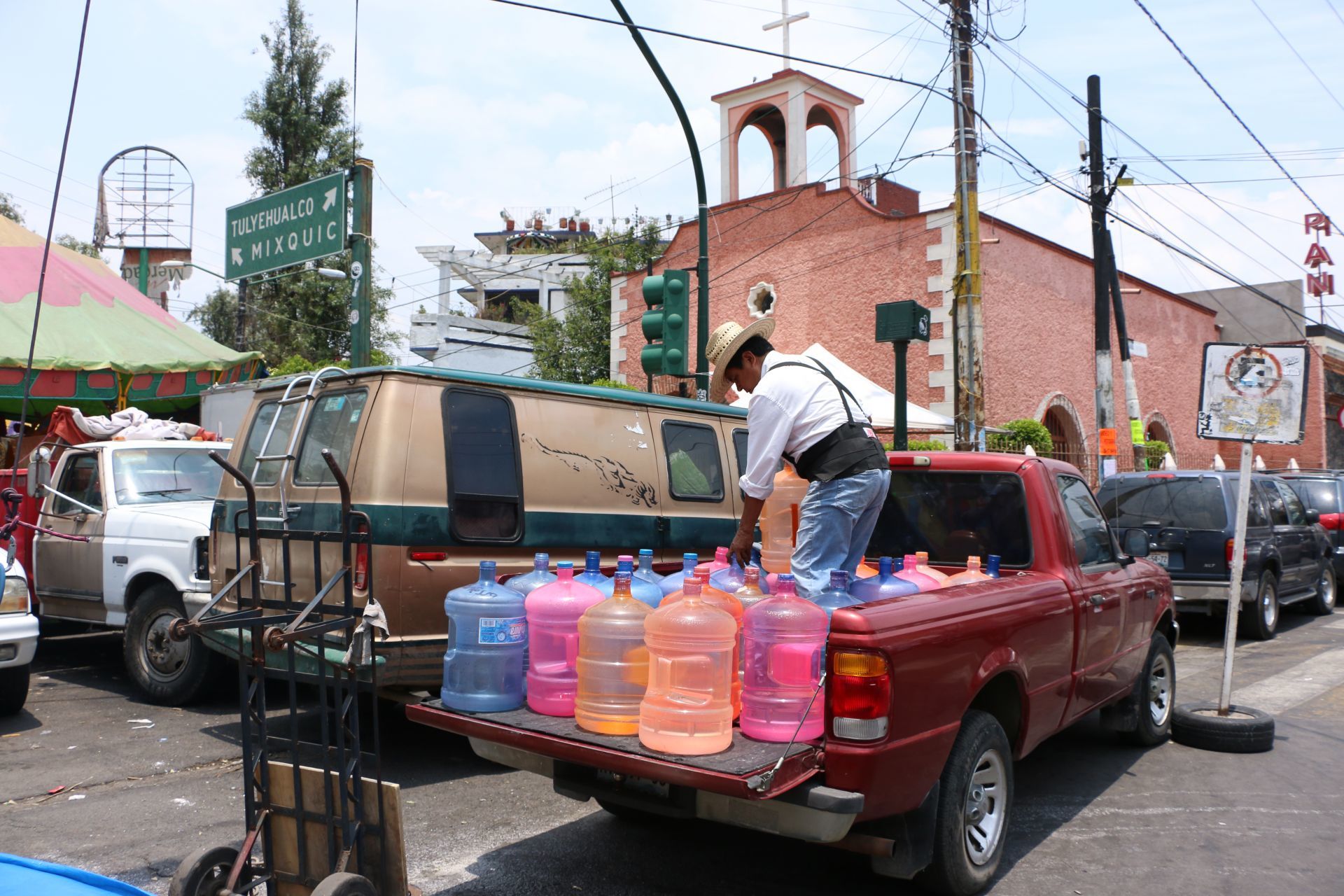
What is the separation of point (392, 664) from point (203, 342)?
13881mm

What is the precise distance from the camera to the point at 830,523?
4.73m

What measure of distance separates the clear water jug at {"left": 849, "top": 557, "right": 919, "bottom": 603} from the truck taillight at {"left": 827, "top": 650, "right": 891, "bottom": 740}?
114cm

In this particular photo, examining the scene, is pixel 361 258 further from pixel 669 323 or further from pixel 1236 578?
pixel 1236 578

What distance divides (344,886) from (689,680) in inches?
51.6

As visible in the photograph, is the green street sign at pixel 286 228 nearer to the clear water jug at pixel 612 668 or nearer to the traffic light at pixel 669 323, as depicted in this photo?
the traffic light at pixel 669 323

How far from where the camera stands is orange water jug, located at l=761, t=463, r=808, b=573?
237 inches

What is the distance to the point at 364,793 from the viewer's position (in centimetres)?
361

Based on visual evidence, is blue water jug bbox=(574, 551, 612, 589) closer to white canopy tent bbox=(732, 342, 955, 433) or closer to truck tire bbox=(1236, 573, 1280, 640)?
truck tire bbox=(1236, 573, 1280, 640)

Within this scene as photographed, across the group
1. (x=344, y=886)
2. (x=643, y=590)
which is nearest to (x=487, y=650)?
(x=643, y=590)

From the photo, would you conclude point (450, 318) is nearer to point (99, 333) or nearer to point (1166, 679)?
point (99, 333)

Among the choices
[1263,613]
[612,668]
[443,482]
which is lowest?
[1263,613]

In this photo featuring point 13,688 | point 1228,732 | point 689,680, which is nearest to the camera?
point 689,680

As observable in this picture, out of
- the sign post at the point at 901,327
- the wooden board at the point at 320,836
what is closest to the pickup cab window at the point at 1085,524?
the sign post at the point at 901,327

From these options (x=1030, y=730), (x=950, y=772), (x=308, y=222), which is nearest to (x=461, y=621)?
(x=950, y=772)
